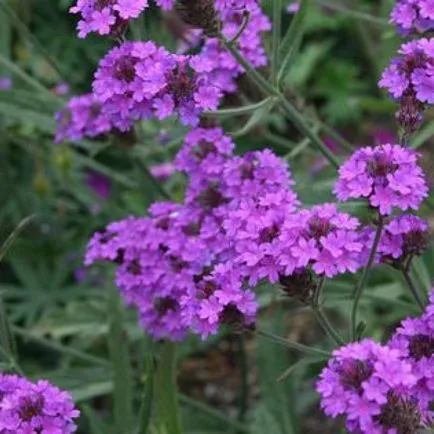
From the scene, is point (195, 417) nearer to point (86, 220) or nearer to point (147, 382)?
point (86, 220)

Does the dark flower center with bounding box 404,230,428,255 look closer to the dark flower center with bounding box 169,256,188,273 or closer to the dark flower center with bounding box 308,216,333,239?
the dark flower center with bounding box 308,216,333,239

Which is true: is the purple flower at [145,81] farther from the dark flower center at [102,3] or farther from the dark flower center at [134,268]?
the dark flower center at [134,268]

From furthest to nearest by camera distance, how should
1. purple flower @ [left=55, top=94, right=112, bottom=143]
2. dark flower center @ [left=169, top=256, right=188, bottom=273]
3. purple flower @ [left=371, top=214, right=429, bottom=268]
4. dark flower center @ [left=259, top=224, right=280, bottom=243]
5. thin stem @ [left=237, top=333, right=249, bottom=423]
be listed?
1. thin stem @ [left=237, top=333, right=249, bottom=423]
2. purple flower @ [left=55, top=94, right=112, bottom=143]
3. dark flower center @ [left=169, top=256, right=188, bottom=273]
4. purple flower @ [left=371, top=214, right=429, bottom=268]
5. dark flower center @ [left=259, top=224, right=280, bottom=243]

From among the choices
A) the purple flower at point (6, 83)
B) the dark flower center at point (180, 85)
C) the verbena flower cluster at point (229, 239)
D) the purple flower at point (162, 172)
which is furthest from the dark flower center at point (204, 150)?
the purple flower at point (6, 83)

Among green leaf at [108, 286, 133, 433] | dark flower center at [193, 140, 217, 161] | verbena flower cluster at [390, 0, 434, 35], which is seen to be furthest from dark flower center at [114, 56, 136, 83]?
green leaf at [108, 286, 133, 433]

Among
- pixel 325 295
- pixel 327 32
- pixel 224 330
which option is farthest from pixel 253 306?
pixel 327 32

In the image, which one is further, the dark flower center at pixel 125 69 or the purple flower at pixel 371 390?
the dark flower center at pixel 125 69
